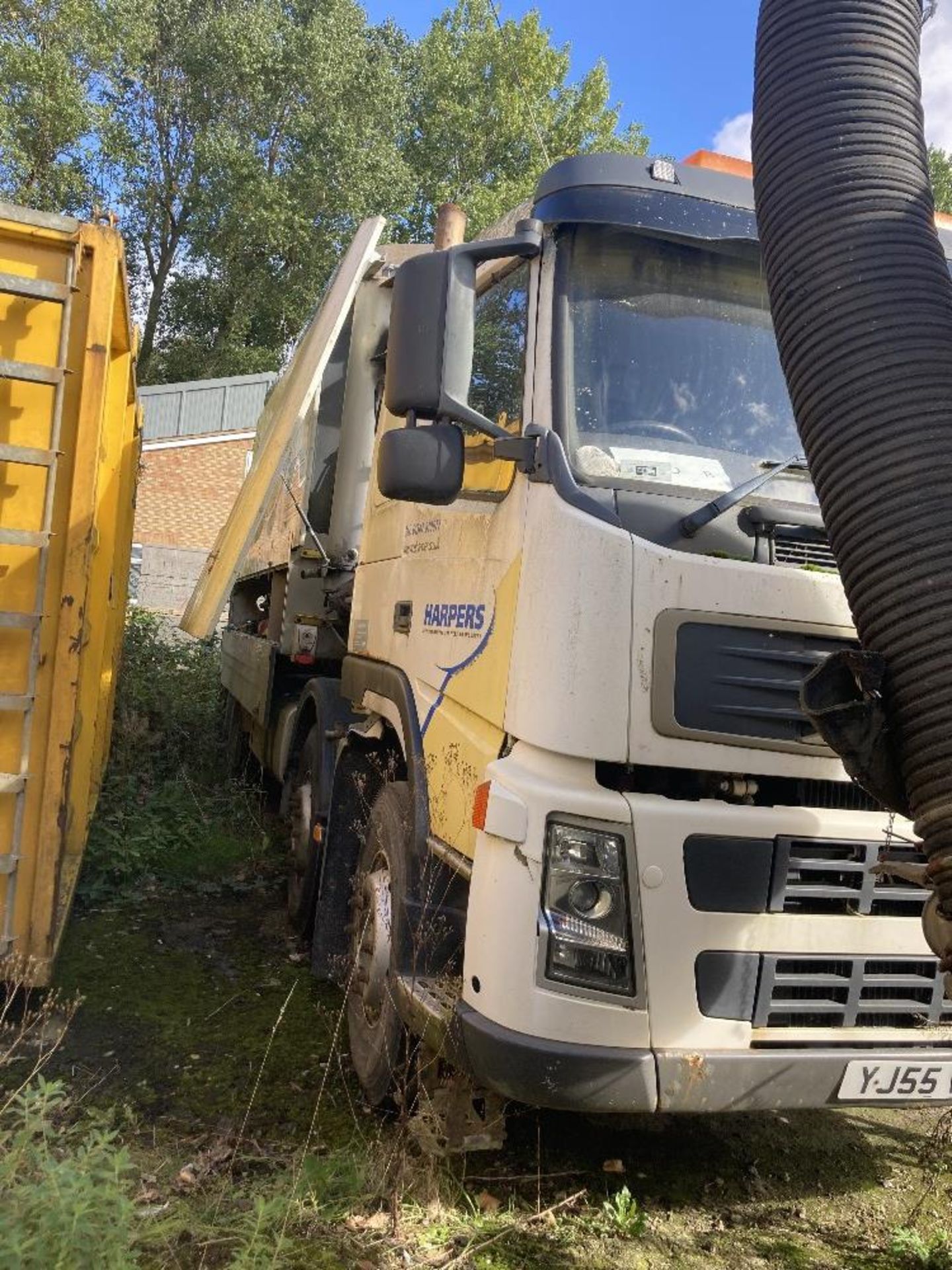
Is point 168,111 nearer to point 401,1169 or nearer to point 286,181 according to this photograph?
point 286,181

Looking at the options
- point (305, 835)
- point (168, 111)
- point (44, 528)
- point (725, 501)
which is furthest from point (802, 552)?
point (168, 111)

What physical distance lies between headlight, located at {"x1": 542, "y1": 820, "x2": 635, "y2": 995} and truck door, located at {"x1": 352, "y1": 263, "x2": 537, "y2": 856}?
0.40 m

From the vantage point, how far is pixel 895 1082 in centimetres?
268

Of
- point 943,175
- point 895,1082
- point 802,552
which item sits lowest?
point 895,1082

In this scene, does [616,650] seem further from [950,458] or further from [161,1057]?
[161,1057]

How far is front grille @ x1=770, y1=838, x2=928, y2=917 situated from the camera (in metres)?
2.70

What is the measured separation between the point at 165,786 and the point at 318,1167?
184 inches

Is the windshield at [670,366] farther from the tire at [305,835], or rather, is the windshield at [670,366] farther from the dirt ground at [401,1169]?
the tire at [305,835]

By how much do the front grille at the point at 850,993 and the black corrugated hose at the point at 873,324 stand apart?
1.85ft

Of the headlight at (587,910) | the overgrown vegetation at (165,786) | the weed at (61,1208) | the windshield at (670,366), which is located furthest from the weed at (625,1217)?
the overgrown vegetation at (165,786)

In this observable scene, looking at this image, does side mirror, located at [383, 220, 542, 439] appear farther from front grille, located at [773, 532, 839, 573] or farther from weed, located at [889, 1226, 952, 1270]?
weed, located at [889, 1226, 952, 1270]

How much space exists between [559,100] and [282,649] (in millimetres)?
34343

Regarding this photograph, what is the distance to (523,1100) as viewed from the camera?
2574 mm

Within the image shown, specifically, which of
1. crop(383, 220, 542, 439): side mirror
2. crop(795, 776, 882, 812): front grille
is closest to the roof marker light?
crop(383, 220, 542, 439): side mirror
